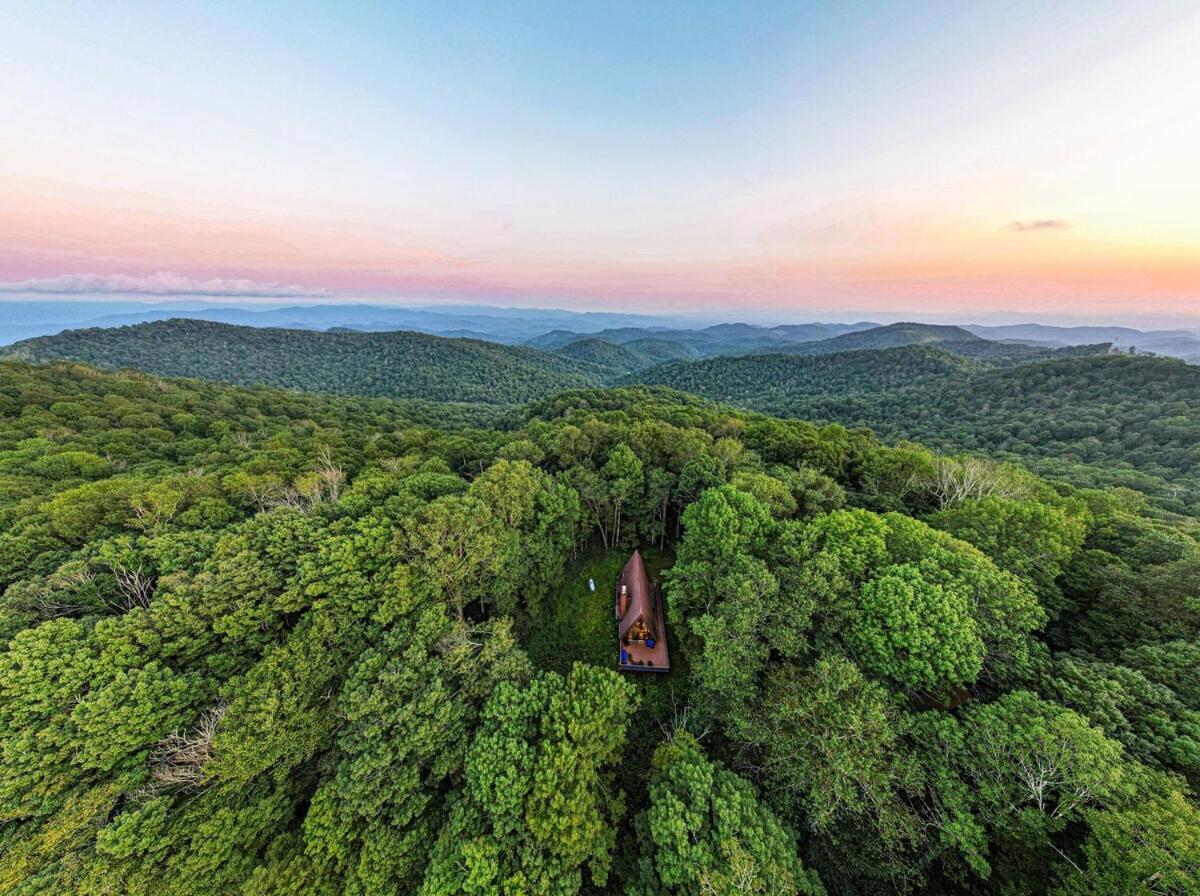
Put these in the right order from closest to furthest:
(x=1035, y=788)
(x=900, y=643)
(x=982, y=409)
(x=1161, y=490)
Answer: (x=1035, y=788) → (x=900, y=643) → (x=1161, y=490) → (x=982, y=409)

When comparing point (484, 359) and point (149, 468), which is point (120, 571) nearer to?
point (149, 468)

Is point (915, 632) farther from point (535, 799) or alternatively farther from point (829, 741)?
point (535, 799)

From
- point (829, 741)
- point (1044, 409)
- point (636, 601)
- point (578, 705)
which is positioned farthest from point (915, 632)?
point (1044, 409)

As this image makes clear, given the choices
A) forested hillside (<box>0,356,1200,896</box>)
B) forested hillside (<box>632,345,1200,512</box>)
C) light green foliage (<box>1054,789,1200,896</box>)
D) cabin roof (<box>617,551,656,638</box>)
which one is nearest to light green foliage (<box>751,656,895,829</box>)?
forested hillside (<box>0,356,1200,896</box>)

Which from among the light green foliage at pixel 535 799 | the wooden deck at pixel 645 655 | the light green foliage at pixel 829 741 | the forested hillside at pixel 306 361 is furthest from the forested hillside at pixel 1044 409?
the forested hillside at pixel 306 361

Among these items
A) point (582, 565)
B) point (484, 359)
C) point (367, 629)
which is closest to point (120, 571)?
point (367, 629)

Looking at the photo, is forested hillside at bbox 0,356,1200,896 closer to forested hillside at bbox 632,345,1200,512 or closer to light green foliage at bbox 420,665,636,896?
light green foliage at bbox 420,665,636,896
